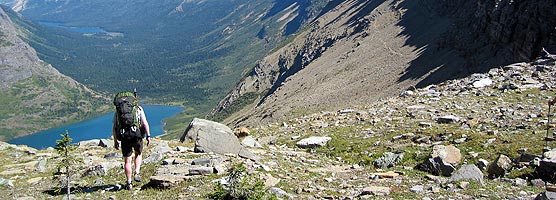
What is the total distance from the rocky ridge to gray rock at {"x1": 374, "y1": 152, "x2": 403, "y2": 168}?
0.04 metres

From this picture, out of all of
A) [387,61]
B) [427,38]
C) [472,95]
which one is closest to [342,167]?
[472,95]

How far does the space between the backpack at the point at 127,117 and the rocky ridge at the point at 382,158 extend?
5.52 feet

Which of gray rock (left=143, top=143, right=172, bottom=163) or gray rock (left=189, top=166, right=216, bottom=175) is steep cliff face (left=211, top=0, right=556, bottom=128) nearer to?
gray rock (left=143, top=143, right=172, bottom=163)

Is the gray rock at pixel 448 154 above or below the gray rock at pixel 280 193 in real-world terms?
below

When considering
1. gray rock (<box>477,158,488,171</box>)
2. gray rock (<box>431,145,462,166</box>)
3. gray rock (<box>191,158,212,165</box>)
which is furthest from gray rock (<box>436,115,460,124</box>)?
gray rock (<box>191,158,212,165</box>)

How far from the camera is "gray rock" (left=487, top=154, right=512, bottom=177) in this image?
54.9ft

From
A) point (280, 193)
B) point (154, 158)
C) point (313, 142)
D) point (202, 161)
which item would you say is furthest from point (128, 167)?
point (313, 142)

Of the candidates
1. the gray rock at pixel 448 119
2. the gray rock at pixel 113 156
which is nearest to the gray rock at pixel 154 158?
the gray rock at pixel 113 156

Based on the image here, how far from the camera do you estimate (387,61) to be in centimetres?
9138

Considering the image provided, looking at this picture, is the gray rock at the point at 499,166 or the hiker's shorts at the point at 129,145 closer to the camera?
the hiker's shorts at the point at 129,145

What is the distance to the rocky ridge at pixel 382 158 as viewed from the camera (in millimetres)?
15328

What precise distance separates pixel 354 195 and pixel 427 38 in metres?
87.9

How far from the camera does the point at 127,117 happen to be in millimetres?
15625

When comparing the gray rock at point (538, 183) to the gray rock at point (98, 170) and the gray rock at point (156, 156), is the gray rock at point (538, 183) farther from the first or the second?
the gray rock at point (98, 170)
